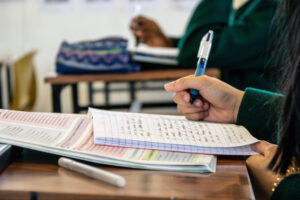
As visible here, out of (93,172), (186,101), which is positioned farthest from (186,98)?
(93,172)

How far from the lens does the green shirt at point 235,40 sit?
1626 mm

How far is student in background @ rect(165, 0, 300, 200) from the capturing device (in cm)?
49

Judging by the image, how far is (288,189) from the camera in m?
0.53

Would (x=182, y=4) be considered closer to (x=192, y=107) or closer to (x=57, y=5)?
(x=57, y=5)

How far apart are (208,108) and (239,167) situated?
0.91ft

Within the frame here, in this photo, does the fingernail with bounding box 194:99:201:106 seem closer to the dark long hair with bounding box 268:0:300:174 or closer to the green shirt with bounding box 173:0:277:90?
the dark long hair with bounding box 268:0:300:174

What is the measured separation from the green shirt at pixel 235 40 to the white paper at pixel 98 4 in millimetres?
2044

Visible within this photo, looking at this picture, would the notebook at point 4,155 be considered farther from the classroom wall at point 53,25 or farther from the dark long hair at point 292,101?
the classroom wall at point 53,25

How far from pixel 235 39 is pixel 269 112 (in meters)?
0.93

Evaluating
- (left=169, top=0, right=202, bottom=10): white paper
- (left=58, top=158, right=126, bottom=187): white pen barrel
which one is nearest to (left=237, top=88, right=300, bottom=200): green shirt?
(left=58, top=158, right=126, bottom=187): white pen barrel

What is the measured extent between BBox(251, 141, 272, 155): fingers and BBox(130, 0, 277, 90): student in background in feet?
3.33

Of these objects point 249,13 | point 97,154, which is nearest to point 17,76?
point 249,13

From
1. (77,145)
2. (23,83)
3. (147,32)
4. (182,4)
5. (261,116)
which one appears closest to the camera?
(77,145)

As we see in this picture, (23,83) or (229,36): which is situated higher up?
(229,36)
